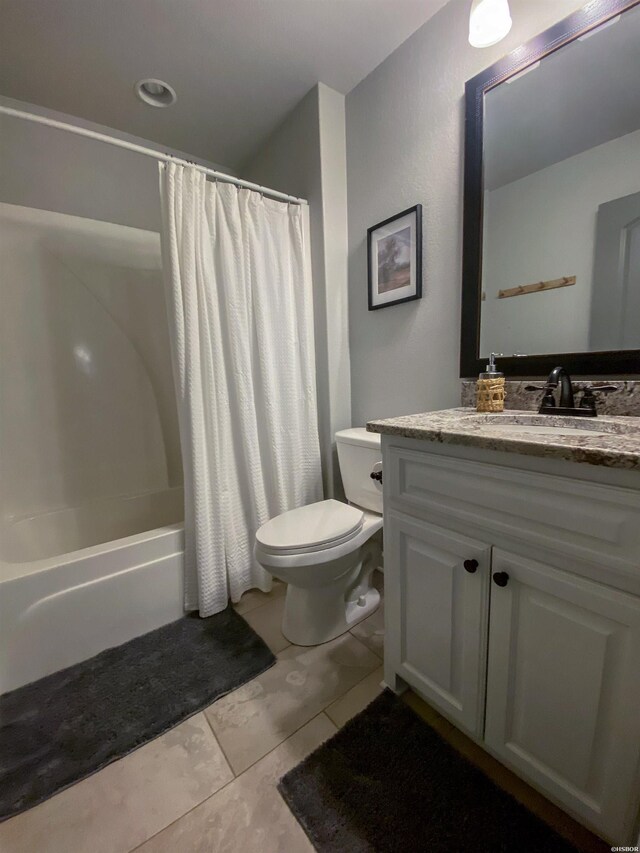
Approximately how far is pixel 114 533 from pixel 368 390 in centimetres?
153

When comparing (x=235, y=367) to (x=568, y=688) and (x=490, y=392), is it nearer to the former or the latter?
(x=490, y=392)

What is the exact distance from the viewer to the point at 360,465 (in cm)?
147

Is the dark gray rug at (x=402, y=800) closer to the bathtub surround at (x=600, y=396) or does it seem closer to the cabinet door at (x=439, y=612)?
the cabinet door at (x=439, y=612)

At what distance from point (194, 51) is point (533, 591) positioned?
84.7 inches

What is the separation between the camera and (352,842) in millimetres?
749

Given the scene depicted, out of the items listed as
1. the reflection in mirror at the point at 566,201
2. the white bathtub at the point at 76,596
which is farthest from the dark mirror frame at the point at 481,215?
the white bathtub at the point at 76,596

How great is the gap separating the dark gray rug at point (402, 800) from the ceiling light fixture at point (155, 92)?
256 centimetres

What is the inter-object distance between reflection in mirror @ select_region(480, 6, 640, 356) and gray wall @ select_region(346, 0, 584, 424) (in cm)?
13

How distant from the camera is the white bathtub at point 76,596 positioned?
111cm

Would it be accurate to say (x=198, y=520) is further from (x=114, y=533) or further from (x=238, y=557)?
(x=114, y=533)

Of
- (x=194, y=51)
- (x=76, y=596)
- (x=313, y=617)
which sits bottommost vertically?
(x=313, y=617)

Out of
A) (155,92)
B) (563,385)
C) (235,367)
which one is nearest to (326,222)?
(235,367)

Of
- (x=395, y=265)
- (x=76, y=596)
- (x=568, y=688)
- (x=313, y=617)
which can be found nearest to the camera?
(x=568, y=688)

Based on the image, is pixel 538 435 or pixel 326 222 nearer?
pixel 538 435
